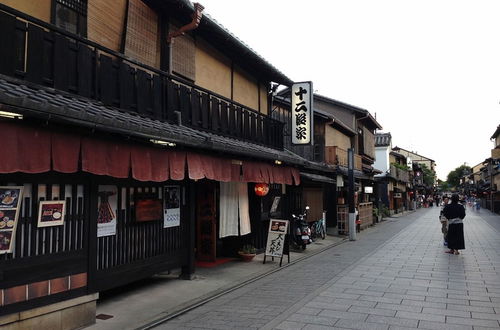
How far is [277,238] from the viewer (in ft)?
Result: 43.0

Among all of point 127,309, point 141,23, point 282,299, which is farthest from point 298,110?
point 127,309

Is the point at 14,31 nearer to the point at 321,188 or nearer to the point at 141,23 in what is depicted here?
the point at 141,23

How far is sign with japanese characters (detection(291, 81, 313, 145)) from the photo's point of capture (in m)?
17.2

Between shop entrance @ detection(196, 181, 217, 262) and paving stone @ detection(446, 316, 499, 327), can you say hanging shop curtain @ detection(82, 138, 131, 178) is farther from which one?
paving stone @ detection(446, 316, 499, 327)

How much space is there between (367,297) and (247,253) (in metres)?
5.63

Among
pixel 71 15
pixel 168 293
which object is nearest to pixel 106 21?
pixel 71 15

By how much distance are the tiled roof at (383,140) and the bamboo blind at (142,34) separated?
4443 centimetres

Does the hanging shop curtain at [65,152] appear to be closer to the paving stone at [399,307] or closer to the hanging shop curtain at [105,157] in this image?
the hanging shop curtain at [105,157]

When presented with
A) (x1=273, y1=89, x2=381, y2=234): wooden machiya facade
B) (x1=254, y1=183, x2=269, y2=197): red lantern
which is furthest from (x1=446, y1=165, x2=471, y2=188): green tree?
(x1=254, y1=183, x2=269, y2=197): red lantern

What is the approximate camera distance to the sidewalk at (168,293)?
24.6 feet

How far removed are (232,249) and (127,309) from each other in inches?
264

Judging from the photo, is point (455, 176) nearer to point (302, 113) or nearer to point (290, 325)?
point (302, 113)

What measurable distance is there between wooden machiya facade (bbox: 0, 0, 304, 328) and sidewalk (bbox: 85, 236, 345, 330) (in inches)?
20.6

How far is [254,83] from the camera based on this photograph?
654 inches
